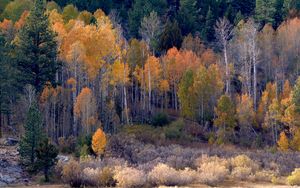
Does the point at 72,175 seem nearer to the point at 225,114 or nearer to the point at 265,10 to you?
the point at 225,114

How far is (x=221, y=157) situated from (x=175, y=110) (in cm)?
2015

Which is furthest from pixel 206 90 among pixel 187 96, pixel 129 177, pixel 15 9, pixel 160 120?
pixel 15 9

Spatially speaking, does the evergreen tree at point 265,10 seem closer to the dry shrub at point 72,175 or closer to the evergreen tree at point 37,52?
the evergreen tree at point 37,52

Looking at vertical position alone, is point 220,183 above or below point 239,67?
below

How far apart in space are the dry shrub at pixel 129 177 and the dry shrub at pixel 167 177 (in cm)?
64

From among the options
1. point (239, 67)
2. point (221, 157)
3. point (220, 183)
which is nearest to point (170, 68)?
point (239, 67)

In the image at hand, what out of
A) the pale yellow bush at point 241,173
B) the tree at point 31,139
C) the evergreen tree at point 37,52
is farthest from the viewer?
the evergreen tree at point 37,52

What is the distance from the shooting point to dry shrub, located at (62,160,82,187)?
1443 inches

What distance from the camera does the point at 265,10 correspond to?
263 ft

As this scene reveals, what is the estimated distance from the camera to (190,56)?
64.4m

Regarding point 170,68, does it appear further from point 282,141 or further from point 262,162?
point 262,162

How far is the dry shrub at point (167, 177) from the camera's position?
121 ft

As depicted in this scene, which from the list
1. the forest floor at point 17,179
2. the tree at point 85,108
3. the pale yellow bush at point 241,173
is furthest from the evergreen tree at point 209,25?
the forest floor at point 17,179

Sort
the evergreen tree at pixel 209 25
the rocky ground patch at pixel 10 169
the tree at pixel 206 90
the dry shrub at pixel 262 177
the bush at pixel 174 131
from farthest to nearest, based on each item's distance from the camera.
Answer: the evergreen tree at pixel 209 25
the tree at pixel 206 90
the bush at pixel 174 131
the dry shrub at pixel 262 177
the rocky ground patch at pixel 10 169
